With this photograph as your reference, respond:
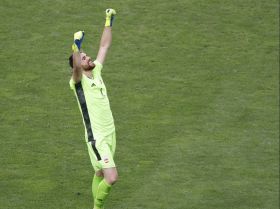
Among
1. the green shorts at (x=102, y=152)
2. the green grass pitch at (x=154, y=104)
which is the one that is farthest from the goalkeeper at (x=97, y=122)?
the green grass pitch at (x=154, y=104)

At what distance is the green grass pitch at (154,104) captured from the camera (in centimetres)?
1397

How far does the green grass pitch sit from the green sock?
911 millimetres

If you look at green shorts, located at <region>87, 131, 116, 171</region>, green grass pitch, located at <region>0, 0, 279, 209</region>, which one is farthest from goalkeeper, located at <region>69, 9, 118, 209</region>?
green grass pitch, located at <region>0, 0, 279, 209</region>

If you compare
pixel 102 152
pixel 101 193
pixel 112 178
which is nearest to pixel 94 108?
pixel 102 152

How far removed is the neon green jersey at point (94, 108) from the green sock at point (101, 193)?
687mm

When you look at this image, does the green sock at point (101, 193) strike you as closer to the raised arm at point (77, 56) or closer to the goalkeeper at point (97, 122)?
the goalkeeper at point (97, 122)

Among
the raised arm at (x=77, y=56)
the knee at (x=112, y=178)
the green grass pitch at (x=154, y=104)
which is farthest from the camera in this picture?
the green grass pitch at (x=154, y=104)

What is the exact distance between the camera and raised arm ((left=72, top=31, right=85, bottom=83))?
1191cm

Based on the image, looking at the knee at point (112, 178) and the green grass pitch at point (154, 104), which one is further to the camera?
the green grass pitch at point (154, 104)

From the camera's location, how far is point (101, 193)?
1224 cm

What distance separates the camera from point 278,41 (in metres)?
19.0

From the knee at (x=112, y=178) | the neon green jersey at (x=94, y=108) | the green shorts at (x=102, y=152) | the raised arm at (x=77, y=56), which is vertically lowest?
the knee at (x=112, y=178)

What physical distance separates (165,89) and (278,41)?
3334mm

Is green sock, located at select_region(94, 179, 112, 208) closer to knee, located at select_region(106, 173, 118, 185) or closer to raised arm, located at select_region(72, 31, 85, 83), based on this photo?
knee, located at select_region(106, 173, 118, 185)
